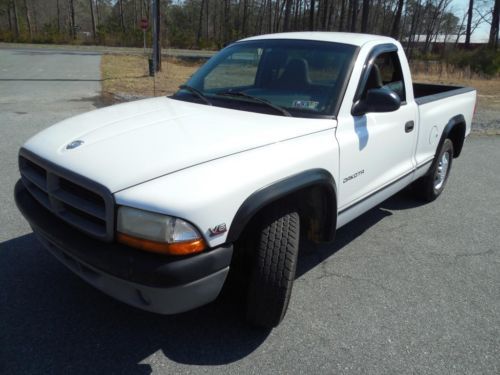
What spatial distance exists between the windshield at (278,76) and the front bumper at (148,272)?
4.50 ft

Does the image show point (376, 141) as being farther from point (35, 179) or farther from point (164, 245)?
point (35, 179)

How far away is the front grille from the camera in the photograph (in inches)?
84.4

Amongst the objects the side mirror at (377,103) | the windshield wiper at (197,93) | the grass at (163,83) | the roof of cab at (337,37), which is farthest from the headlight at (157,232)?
the grass at (163,83)

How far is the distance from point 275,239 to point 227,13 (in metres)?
56.4

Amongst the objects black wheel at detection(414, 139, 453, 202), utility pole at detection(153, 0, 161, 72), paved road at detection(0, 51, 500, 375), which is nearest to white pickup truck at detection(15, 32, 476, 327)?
paved road at detection(0, 51, 500, 375)

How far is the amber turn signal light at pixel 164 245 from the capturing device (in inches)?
80.8

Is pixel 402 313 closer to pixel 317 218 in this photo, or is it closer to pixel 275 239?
pixel 317 218

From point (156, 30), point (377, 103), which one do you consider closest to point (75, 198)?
point (377, 103)

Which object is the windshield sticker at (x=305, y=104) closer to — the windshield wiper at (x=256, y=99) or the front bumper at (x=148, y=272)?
the windshield wiper at (x=256, y=99)

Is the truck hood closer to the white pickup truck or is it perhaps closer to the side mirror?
the white pickup truck

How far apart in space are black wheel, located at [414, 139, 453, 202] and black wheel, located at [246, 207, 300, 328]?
2.85 metres

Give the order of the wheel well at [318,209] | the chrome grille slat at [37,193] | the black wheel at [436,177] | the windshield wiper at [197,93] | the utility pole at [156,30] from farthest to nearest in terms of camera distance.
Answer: the utility pole at [156,30]
the black wheel at [436,177]
the windshield wiper at [197,93]
the wheel well at [318,209]
the chrome grille slat at [37,193]

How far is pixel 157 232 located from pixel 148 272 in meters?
0.19

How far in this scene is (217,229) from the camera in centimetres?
214
